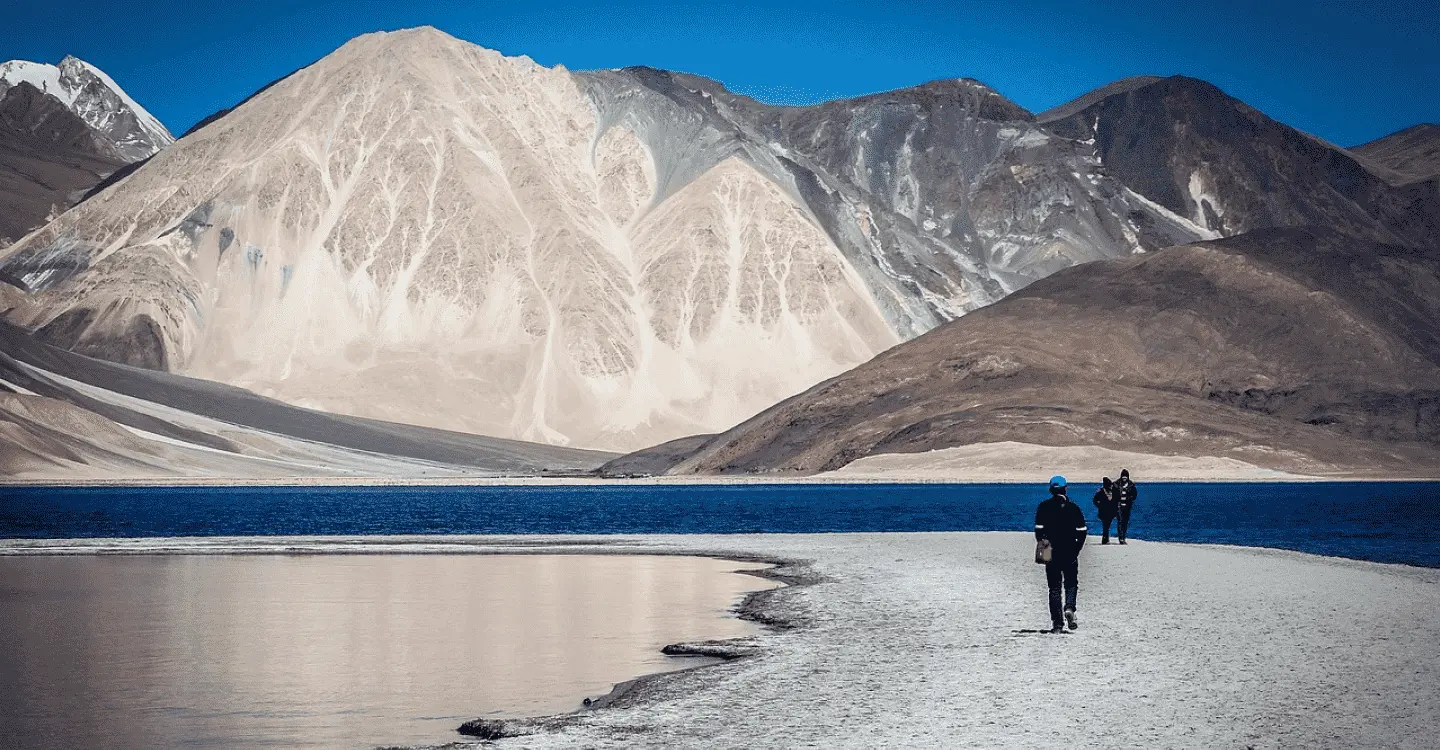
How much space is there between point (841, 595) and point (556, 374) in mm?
165013

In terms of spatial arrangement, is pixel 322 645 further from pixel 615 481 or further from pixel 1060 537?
pixel 615 481

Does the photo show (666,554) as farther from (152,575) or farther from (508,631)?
(508,631)

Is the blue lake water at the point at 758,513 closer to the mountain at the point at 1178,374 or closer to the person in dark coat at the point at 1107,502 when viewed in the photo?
the person in dark coat at the point at 1107,502

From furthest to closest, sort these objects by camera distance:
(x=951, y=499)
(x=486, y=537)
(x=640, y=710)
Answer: (x=951, y=499), (x=486, y=537), (x=640, y=710)

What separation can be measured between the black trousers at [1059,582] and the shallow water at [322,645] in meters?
4.76

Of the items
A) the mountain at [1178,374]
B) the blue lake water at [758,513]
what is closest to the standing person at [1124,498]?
the blue lake water at [758,513]

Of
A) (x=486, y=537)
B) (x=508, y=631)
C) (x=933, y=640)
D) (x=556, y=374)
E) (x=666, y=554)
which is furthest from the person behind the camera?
(x=556, y=374)

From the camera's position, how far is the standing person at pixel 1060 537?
21.3 meters

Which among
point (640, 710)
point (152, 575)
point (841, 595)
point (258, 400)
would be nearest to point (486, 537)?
point (152, 575)

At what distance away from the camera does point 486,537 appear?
5069 centimetres

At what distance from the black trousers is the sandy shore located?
41 centimetres

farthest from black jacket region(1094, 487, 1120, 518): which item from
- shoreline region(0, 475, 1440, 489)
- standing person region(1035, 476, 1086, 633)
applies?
shoreline region(0, 475, 1440, 489)

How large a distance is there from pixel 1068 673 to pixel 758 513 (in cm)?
5748

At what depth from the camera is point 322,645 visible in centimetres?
2236
